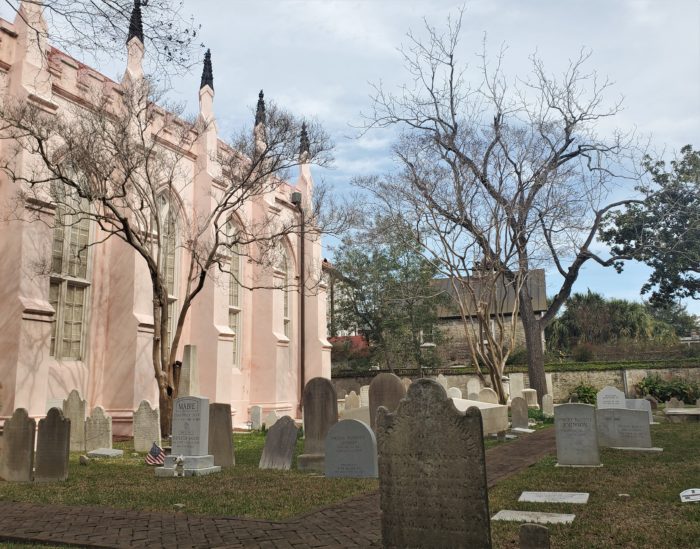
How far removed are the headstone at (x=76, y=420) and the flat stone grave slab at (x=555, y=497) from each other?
1070 cm

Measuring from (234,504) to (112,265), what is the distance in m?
11.9

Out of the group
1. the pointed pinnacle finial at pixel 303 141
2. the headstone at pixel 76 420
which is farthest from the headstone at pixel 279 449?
the pointed pinnacle finial at pixel 303 141

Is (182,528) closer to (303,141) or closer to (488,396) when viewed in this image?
(303,141)

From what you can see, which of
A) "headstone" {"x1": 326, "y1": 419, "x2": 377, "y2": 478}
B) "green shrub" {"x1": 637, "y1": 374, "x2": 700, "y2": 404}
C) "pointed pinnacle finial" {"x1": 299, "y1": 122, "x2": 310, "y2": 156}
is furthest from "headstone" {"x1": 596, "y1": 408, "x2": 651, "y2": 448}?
"green shrub" {"x1": 637, "y1": 374, "x2": 700, "y2": 404}

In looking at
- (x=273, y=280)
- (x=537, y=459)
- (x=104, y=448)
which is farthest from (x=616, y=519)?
(x=273, y=280)

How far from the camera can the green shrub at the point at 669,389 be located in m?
25.9

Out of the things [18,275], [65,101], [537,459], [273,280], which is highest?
[65,101]

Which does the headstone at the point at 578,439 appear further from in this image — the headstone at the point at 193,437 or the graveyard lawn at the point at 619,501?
the headstone at the point at 193,437

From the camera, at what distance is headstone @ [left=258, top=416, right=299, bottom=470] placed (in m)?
10.2

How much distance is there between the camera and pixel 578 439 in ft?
31.1

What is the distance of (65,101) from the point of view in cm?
1620

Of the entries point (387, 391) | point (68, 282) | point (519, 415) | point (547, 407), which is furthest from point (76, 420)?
point (547, 407)

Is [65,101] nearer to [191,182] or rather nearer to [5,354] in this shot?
[191,182]

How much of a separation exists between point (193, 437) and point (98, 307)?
27.6 ft
